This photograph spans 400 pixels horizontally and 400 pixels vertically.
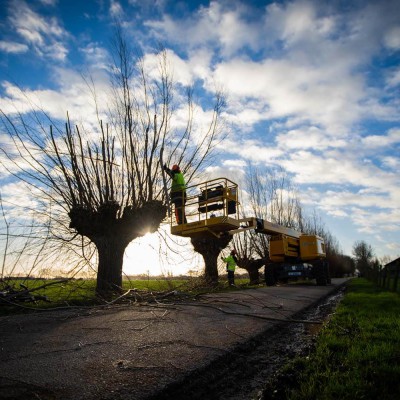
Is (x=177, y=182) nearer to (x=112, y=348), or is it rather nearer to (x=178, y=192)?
(x=178, y=192)

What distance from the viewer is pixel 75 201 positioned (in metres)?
10.0

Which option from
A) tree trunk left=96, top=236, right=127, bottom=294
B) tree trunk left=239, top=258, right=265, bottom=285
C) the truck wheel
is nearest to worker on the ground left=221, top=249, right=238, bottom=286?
the truck wheel

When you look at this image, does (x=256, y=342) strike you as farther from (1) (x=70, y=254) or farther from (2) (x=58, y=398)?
(1) (x=70, y=254)

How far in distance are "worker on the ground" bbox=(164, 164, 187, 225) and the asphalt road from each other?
14.6 feet

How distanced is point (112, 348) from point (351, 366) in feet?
8.24

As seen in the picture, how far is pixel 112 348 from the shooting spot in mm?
3615

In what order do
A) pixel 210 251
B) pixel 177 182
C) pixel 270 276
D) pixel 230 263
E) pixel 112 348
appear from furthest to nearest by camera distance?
pixel 230 263 → pixel 270 276 → pixel 210 251 → pixel 177 182 → pixel 112 348

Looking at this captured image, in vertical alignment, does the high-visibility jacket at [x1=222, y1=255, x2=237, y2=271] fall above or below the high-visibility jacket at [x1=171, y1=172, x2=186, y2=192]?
below

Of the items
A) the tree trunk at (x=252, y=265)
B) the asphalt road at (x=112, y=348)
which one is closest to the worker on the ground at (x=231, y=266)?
the tree trunk at (x=252, y=265)

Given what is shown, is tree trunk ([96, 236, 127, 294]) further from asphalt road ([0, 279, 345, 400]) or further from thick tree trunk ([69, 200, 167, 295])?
asphalt road ([0, 279, 345, 400])

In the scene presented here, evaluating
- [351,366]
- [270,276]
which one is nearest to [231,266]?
[270,276]

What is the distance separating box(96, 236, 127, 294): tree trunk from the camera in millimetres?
10023

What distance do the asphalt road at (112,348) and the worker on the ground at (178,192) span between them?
4454 mm

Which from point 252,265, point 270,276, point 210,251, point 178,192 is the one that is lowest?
point 270,276
